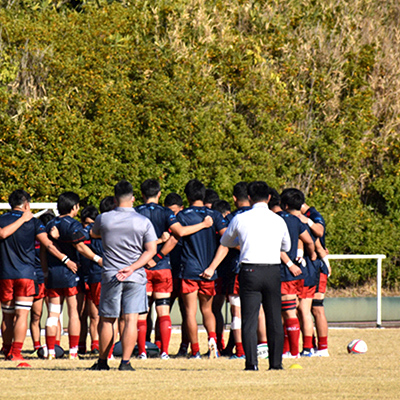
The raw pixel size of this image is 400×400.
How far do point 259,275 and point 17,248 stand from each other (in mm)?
3087

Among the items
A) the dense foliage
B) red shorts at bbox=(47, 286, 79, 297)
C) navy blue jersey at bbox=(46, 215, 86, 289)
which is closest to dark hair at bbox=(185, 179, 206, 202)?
navy blue jersey at bbox=(46, 215, 86, 289)

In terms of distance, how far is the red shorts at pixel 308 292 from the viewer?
1027 centimetres

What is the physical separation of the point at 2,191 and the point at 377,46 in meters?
Answer: 12.4

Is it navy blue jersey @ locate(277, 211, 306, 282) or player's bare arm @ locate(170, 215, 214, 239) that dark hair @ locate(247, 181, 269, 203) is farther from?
player's bare arm @ locate(170, 215, 214, 239)

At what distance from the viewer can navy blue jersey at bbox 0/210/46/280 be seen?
30.9 ft

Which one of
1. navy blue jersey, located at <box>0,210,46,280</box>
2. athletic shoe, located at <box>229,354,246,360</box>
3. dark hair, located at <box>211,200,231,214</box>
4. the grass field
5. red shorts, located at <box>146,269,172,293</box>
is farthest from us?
dark hair, located at <box>211,200,231,214</box>

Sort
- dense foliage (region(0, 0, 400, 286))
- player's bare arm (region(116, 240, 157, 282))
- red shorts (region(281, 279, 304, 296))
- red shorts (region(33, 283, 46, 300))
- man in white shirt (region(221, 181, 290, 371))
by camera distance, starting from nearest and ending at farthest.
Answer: player's bare arm (region(116, 240, 157, 282)) → man in white shirt (region(221, 181, 290, 371)) → red shorts (region(281, 279, 304, 296)) → red shorts (region(33, 283, 46, 300)) → dense foliage (region(0, 0, 400, 286))

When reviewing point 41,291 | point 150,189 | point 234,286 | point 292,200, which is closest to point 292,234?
point 292,200

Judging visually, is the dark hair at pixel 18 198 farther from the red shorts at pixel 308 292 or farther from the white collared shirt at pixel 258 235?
the red shorts at pixel 308 292

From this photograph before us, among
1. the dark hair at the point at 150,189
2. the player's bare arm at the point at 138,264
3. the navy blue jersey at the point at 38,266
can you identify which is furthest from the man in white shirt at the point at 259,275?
the navy blue jersey at the point at 38,266

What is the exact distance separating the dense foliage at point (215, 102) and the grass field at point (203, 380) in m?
10.4

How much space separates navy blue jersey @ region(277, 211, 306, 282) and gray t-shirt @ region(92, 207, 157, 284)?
2109mm

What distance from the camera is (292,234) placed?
31.1 ft

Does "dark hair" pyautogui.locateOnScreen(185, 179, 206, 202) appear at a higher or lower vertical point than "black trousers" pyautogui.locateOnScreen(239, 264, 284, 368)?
higher
